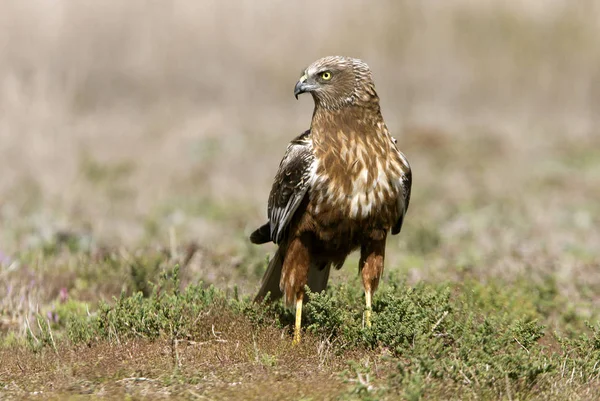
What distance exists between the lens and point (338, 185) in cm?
495

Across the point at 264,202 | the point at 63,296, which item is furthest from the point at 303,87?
the point at 264,202

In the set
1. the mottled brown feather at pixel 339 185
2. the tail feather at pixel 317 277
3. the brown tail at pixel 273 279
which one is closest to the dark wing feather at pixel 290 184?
the mottled brown feather at pixel 339 185

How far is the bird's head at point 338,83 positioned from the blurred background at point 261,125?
1.76 meters

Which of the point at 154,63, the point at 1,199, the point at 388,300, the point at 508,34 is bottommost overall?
the point at 1,199

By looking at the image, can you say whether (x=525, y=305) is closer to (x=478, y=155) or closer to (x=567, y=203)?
(x=567, y=203)

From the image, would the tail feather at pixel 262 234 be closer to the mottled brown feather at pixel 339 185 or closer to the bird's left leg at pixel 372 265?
the mottled brown feather at pixel 339 185

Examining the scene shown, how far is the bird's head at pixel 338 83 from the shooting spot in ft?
17.2

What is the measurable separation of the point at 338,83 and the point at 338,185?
0.72 meters

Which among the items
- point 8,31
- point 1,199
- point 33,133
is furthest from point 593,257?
point 8,31

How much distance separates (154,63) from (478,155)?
7.29 meters

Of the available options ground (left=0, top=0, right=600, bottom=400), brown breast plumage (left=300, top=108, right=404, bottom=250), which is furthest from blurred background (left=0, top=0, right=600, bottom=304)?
brown breast plumage (left=300, top=108, right=404, bottom=250)

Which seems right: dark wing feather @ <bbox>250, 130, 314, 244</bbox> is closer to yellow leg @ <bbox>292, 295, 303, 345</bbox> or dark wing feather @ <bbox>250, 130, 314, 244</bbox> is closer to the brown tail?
the brown tail

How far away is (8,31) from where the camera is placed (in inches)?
591

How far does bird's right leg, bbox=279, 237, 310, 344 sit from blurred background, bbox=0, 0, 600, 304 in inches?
52.0
